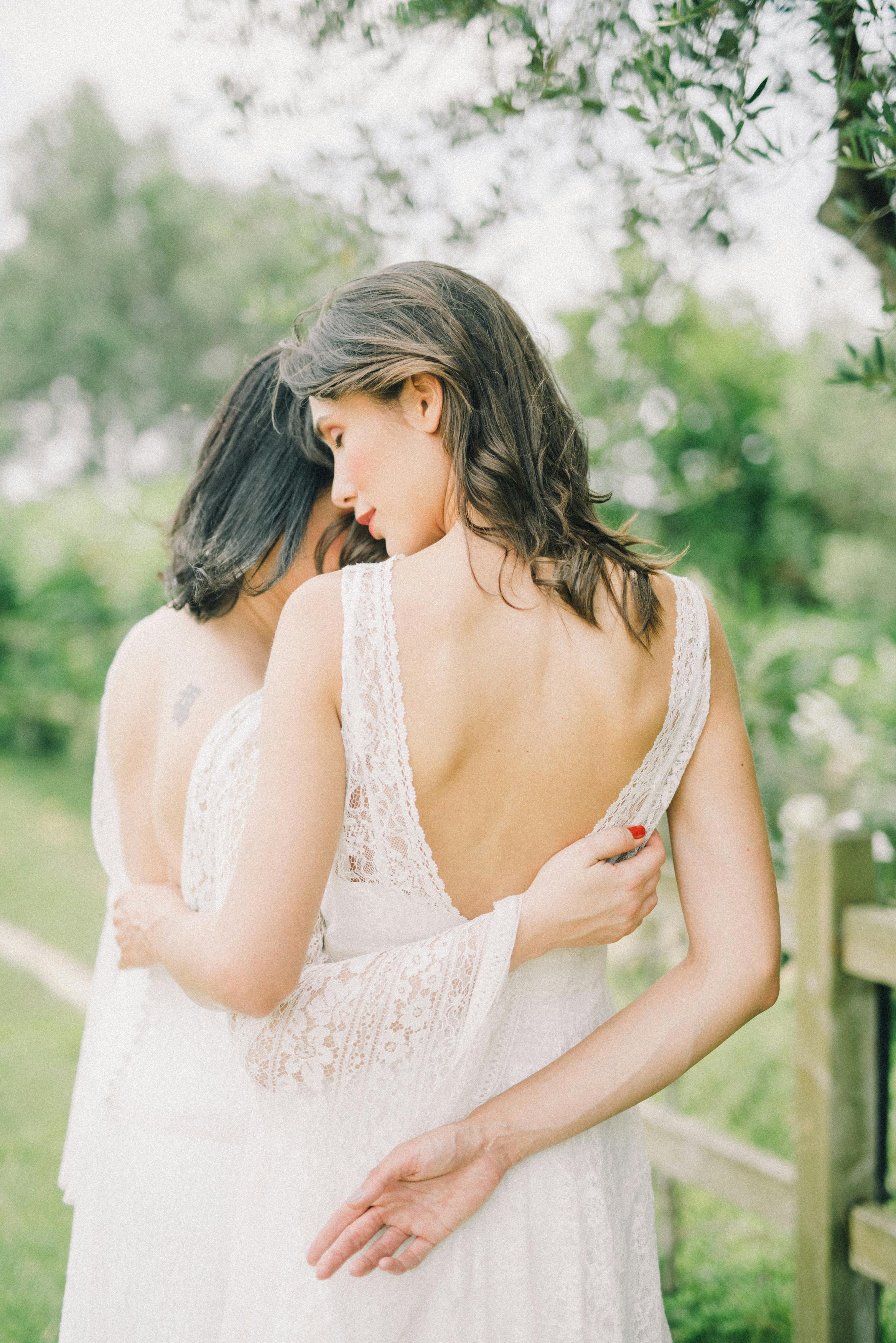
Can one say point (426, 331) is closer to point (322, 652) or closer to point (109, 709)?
point (322, 652)

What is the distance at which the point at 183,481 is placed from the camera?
8.19 metres

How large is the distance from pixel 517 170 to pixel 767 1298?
9.70 feet

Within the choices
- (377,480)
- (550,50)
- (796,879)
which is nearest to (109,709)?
(377,480)

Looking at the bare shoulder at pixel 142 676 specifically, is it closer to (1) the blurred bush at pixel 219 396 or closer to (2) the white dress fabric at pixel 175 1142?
(2) the white dress fabric at pixel 175 1142

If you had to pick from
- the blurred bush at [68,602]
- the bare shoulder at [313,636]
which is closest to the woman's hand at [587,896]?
the bare shoulder at [313,636]

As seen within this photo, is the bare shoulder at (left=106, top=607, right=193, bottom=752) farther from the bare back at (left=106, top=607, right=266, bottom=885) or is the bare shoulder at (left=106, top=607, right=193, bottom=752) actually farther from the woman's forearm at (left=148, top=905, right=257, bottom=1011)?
the woman's forearm at (left=148, top=905, right=257, bottom=1011)

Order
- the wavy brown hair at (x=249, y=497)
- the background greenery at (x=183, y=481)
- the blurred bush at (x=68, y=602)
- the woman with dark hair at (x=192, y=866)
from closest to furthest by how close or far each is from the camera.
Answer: the woman with dark hair at (x=192, y=866) → the wavy brown hair at (x=249, y=497) → the background greenery at (x=183, y=481) → the blurred bush at (x=68, y=602)

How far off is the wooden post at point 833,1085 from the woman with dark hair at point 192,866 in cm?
105

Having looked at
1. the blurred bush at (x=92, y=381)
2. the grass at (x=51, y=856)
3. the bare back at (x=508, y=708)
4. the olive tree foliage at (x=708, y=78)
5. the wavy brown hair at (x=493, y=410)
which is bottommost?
the grass at (x=51, y=856)

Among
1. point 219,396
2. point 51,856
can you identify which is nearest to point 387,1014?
point 219,396

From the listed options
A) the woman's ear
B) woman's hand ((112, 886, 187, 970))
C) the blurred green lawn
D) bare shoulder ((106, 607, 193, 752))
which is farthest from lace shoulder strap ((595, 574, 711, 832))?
the blurred green lawn

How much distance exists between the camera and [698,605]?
55.5 inches

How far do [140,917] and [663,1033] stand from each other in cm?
79

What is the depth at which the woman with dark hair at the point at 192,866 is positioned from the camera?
1.57 m
